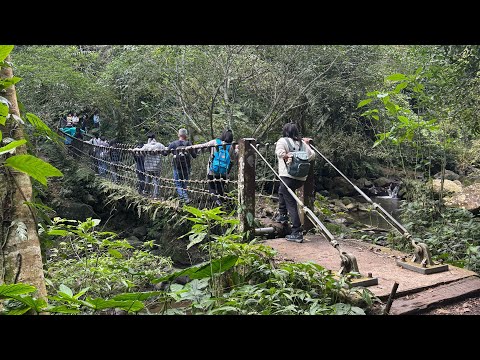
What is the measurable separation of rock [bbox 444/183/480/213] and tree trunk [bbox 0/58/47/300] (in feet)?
18.4

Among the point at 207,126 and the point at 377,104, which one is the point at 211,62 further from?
the point at 377,104

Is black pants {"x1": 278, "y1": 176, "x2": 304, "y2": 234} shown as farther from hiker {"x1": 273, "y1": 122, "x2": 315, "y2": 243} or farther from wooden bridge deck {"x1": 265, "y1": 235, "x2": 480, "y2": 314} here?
wooden bridge deck {"x1": 265, "y1": 235, "x2": 480, "y2": 314}

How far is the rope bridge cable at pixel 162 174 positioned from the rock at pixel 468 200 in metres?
3.26

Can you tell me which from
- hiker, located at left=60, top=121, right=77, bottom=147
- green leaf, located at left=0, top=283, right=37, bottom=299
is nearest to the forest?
green leaf, located at left=0, top=283, right=37, bottom=299

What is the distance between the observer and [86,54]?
32.0 ft

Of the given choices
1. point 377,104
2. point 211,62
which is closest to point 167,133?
point 211,62

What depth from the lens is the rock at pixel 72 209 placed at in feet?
24.7

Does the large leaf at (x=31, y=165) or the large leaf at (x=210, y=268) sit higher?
the large leaf at (x=31, y=165)

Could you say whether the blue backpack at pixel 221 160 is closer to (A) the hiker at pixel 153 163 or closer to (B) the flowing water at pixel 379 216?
(A) the hiker at pixel 153 163

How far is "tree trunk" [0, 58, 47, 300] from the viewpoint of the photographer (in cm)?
127

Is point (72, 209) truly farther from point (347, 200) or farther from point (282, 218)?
point (347, 200)

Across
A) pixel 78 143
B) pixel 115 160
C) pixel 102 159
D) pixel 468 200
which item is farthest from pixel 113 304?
pixel 78 143

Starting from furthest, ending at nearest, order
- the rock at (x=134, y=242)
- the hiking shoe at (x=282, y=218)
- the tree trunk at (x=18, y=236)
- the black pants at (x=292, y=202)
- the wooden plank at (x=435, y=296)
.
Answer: the rock at (x=134, y=242), the hiking shoe at (x=282, y=218), the black pants at (x=292, y=202), the wooden plank at (x=435, y=296), the tree trunk at (x=18, y=236)

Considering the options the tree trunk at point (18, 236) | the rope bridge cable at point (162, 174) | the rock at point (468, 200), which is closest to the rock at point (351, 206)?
the rock at point (468, 200)
